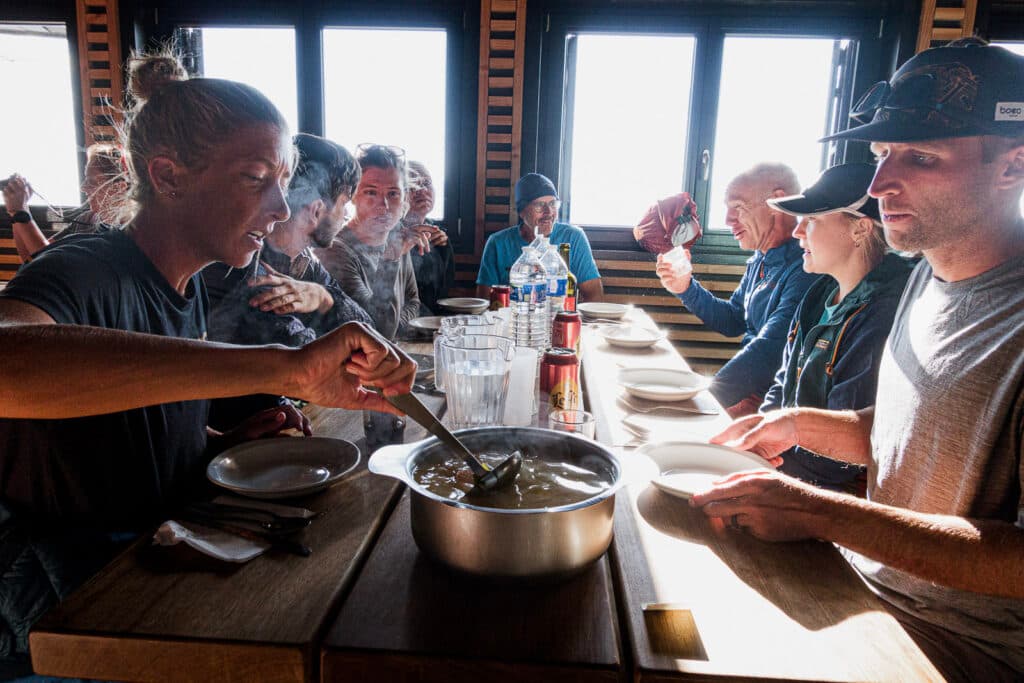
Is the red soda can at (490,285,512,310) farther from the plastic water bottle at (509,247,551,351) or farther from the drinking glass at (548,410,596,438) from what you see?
the drinking glass at (548,410,596,438)

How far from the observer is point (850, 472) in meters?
1.99

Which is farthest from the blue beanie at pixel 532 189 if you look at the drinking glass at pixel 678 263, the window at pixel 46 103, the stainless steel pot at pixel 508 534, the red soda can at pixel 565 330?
the window at pixel 46 103

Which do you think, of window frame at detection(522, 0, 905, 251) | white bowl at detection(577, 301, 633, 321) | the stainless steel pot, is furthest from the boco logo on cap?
window frame at detection(522, 0, 905, 251)

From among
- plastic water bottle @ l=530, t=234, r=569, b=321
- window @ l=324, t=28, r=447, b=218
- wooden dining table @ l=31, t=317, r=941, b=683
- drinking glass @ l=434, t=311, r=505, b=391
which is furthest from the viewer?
window @ l=324, t=28, r=447, b=218

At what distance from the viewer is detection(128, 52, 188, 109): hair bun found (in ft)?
4.75

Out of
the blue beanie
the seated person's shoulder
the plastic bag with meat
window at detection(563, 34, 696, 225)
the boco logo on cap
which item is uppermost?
window at detection(563, 34, 696, 225)

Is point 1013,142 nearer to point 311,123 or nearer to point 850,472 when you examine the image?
point 850,472

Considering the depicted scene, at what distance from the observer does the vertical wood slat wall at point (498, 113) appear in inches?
184

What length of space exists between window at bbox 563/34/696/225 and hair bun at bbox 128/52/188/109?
3.71 m

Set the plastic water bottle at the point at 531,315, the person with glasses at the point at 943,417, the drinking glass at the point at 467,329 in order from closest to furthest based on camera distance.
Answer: the person with glasses at the point at 943,417
the drinking glass at the point at 467,329
the plastic water bottle at the point at 531,315

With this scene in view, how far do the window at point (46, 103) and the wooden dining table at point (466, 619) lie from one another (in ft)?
17.6

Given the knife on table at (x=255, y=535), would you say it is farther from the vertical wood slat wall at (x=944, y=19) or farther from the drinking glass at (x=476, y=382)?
the vertical wood slat wall at (x=944, y=19)

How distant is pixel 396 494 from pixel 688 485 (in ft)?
1.79

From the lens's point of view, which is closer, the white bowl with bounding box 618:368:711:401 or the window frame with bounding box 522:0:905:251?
the white bowl with bounding box 618:368:711:401
